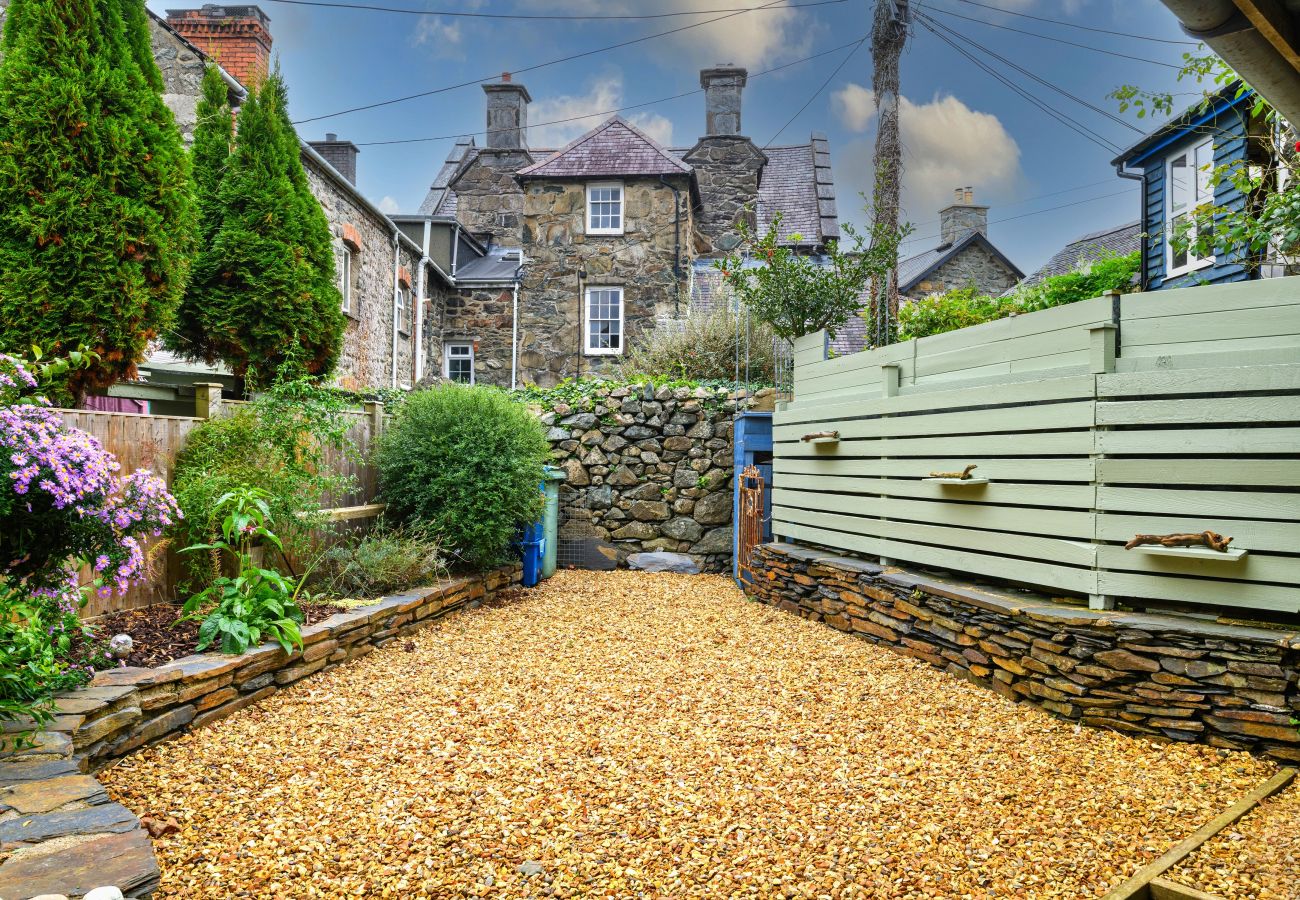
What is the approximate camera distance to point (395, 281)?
15.7 meters

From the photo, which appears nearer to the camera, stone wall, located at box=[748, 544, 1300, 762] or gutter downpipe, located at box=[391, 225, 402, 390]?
stone wall, located at box=[748, 544, 1300, 762]

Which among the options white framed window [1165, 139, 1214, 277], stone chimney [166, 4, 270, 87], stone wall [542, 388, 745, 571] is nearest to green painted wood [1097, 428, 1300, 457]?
stone wall [542, 388, 745, 571]

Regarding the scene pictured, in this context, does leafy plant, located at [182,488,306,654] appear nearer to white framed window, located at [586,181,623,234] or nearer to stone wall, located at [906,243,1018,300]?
white framed window, located at [586,181,623,234]

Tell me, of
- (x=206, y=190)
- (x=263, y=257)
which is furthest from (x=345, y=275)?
(x=263, y=257)

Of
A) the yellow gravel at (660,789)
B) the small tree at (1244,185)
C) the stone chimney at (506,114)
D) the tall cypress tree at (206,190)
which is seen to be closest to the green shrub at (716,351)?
the small tree at (1244,185)

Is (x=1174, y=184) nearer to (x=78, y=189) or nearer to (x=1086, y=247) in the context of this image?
(x=1086, y=247)

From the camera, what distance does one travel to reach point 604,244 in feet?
56.5

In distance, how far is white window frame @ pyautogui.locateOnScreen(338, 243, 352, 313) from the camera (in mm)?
13102

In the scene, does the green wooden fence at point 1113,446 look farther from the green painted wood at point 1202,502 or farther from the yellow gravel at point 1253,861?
the yellow gravel at point 1253,861

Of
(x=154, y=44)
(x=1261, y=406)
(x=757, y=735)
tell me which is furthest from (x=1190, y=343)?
(x=154, y=44)

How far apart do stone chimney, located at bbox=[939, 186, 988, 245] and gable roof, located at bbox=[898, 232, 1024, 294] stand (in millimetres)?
334

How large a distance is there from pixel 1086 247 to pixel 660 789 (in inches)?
794

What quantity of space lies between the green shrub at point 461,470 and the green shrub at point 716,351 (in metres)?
3.69

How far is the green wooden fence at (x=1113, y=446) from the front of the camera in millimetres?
3664
